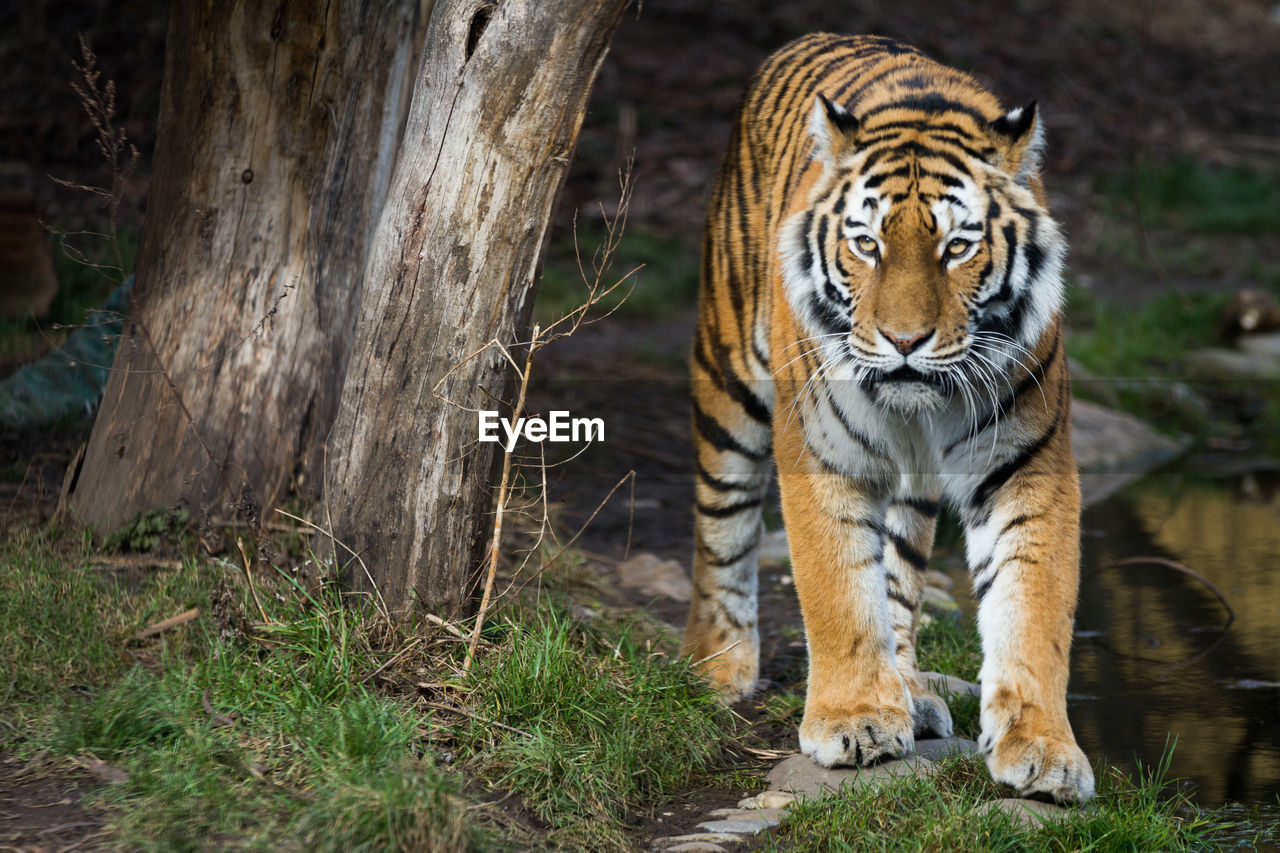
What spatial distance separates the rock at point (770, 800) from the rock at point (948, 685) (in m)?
0.85

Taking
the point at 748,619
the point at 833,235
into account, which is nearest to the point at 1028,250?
the point at 833,235

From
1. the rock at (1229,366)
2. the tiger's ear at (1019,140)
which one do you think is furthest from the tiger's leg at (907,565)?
the rock at (1229,366)

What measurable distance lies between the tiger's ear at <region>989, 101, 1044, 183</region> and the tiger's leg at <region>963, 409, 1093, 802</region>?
63 cm

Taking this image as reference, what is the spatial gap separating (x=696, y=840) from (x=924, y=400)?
4.01 feet

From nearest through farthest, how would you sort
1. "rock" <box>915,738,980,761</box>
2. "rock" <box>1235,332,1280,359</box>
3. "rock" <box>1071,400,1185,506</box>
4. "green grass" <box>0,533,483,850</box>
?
"green grass" <box>0,533,483,850</box> < "rock" <box>915,738,980,761</box> < "rock" <box>1071,400,1185,506</box> < "rock" <box>1235,332,1280,359</box>

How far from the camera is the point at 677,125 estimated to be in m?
11.8

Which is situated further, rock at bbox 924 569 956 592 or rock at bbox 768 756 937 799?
rock at bbox 924 569 956 592

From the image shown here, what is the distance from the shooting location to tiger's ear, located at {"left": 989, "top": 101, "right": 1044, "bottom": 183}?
3.31m

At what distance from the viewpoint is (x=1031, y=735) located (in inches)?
123

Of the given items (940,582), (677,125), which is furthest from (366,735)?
(677,125)

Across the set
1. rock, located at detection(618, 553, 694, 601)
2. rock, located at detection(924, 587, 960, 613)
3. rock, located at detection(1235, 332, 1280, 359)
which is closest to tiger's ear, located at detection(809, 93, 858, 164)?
rock, located at detection(618, 553, 694, 601)

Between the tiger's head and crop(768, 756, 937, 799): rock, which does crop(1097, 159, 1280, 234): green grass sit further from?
crop(768, 756, 937, 799): rock

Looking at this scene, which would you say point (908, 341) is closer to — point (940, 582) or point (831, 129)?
point (831, 129)

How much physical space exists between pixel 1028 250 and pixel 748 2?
38.3 ft
